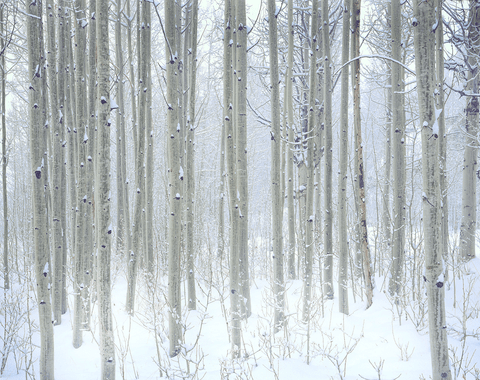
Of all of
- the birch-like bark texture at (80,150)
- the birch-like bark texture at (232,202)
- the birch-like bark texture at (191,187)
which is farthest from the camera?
the birch-like bark texture at (191,187)

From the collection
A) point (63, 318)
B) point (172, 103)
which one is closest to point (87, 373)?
point (63, 318)

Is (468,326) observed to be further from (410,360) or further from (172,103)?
(172,103)

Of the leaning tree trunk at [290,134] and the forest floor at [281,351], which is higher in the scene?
the leaning tree trunk at [290,134]

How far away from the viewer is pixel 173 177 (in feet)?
9.55

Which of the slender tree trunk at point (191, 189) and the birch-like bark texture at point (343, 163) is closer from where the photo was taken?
the birch-like bark texture at point (343, 163)

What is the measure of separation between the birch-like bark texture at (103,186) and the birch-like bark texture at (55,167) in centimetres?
199

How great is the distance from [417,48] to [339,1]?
5.30 m

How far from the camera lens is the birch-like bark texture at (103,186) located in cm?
233

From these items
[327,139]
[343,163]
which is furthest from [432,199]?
[327,139]

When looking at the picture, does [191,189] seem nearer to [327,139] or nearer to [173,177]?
[173,177]

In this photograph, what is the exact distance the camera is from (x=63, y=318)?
4.53 m

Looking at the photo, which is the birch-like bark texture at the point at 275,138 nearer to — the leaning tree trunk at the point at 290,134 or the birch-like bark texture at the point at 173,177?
the leaning tree trunk at the point at 290,134

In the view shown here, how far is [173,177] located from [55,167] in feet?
7.27

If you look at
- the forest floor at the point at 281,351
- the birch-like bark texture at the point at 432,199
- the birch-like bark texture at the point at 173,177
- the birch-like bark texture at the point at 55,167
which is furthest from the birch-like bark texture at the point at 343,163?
the birch-like bark texture at the point at 55,167
